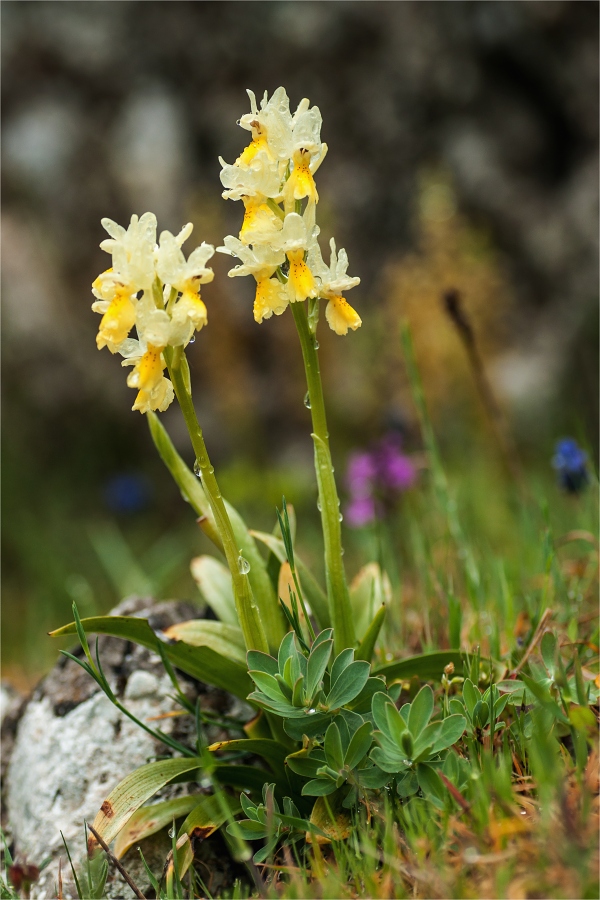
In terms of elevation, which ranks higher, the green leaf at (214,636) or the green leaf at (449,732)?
the green leaf at (214,636)

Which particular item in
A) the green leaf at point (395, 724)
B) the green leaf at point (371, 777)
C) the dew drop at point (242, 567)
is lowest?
the green leaf at point (371, 777)

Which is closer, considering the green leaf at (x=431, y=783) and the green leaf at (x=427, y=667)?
the green leaf at (x=431, y=783)

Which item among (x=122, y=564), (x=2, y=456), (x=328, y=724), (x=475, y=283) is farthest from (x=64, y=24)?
(x=328, y=724)

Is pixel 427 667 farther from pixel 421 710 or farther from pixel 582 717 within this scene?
pixel 582 717

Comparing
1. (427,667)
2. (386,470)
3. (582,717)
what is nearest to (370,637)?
(427,667)

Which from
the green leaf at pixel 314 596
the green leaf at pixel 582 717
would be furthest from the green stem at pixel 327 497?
the green leaf at pixel 582 717

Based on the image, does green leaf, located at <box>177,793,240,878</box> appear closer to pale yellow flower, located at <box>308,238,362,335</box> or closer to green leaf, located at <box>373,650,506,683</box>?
green leaf, located at <box>373,650,506,683</box>

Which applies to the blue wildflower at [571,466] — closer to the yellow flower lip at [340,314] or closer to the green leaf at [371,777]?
the yellow flower lip at [340,314]
